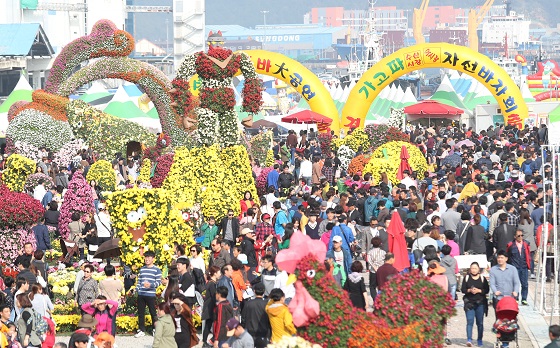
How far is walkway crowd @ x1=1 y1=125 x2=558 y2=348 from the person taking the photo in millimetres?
10844

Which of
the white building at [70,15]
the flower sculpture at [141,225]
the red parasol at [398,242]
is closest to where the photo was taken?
the flower sculpture at [141,225]

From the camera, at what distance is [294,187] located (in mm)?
20109

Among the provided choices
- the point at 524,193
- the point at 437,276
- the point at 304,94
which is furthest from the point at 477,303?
the point at 304,94

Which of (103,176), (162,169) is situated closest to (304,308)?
(162,169)

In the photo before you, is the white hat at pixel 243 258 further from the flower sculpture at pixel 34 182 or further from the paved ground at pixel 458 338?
the flower sculpture at pixel 34 182

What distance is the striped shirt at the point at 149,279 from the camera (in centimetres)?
1217

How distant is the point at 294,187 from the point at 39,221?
227 inches

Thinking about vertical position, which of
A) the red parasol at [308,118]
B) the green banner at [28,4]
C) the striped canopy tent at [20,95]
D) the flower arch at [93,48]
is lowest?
the red parasol at [308,118]

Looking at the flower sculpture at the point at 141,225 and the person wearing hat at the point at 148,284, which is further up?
the flower sculpture at the point at 141,225

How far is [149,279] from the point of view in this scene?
12.2 m

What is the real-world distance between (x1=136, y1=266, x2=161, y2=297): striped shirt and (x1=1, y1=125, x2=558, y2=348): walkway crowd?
0.03 ft

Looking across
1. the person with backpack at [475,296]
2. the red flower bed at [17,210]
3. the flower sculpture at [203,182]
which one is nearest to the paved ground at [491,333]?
the person with backpack at [475,296]

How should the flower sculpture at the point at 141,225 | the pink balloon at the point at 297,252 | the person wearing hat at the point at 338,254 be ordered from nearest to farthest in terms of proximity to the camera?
the pink balloon at the point at 297,252 < the person wearing hat at the point at 338,254 < the flower sculpture at the point at 141,225

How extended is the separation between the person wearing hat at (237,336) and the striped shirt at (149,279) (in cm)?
227
